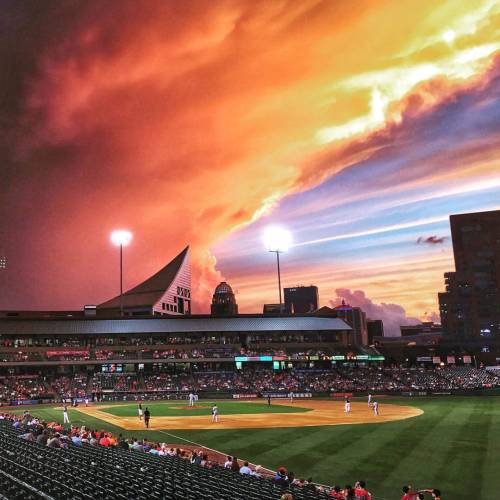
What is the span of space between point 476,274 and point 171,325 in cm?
8927

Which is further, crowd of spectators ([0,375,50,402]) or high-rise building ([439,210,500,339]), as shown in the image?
high-rise building ([439,210,500,339])

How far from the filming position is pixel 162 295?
123m

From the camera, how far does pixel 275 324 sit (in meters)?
97.7

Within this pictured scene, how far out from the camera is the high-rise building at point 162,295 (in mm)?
122500

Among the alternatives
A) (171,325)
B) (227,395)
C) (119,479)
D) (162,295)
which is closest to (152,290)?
(162,295)

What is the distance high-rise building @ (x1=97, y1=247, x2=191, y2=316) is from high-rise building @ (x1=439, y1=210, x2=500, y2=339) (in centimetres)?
7521

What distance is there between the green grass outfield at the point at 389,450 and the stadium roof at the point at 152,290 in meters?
81.8

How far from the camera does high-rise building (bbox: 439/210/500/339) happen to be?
136 metres

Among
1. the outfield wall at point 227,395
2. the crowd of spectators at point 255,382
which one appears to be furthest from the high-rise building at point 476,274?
the outfield wall at point 227,395

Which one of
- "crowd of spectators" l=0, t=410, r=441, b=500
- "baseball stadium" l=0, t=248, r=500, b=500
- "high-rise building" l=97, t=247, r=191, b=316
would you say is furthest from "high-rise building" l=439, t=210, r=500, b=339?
"crowd of spectators" l=0, t=410, r=441, b=500

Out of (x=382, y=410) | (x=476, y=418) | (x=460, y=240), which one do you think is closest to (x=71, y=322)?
(x=382, y=410)

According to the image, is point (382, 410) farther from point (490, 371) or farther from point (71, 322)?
point (71, 322)

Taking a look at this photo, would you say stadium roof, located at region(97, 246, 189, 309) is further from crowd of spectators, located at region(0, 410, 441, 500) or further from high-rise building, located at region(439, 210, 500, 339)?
crowd of spectators, located at region(0, 410, 441, 500)

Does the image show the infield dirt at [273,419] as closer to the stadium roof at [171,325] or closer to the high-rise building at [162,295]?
the stadium roof at [171,325]
